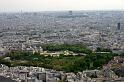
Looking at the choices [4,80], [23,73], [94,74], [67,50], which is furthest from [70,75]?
[67,50]

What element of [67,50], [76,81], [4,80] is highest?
[4,80]

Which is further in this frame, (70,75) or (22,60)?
(22,60)

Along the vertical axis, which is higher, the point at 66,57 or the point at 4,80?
the point at 4,80

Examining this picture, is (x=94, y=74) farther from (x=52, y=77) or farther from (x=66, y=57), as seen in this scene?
(x=66, y=57)

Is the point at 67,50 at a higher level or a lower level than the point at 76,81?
lower

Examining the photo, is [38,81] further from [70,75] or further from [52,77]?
[70,75]

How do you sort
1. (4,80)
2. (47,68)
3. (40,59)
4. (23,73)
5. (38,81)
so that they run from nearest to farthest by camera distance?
(4,80) < (38,81) < (23,73) < (47,68) < (40,59)

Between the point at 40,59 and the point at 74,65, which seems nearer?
the point at 74,65

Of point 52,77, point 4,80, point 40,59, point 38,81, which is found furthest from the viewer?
point 40,59

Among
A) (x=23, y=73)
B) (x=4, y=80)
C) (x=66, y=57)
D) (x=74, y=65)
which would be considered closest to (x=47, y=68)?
(x=74, y=65)

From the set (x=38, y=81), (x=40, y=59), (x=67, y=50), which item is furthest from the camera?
(x=67, y=50)
